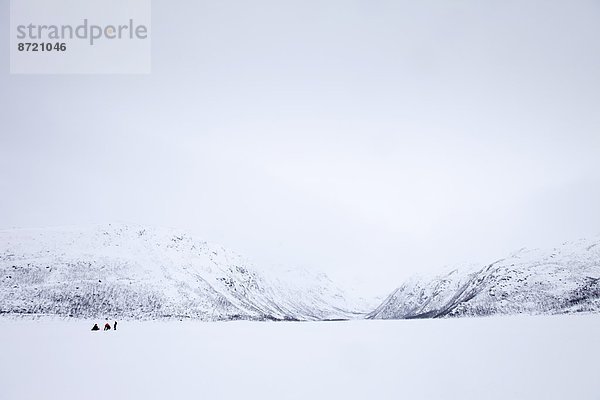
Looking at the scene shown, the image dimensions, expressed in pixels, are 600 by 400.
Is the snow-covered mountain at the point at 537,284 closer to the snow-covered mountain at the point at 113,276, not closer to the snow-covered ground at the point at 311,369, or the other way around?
the snow-covered mountain at the point at 113,276

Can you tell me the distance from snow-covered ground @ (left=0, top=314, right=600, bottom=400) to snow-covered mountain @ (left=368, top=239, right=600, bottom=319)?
56.7 meters

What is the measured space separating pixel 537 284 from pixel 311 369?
8149 cm

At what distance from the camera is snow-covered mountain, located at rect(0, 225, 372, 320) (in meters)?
76.9

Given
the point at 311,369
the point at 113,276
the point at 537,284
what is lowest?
the point at 537,284

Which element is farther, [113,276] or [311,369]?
[113,276]

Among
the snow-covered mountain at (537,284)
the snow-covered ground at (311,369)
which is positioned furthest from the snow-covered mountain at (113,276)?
the snow-covered mountain at (537,284)

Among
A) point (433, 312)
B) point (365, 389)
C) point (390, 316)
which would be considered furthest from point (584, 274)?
point (365, 389)

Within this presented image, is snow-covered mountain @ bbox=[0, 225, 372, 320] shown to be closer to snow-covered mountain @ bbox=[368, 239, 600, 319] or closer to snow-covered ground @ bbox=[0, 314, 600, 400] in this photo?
snow-covered ground @ bbox=[0, 314, 600, 400]

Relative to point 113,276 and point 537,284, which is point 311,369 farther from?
point 537,284

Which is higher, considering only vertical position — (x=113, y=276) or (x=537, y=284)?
(x=113, y=276)

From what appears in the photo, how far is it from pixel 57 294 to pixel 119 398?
2610 inches

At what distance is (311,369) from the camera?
79.5 feet

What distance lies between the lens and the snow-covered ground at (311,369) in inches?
762

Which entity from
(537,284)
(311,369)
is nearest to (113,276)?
(311,369)
